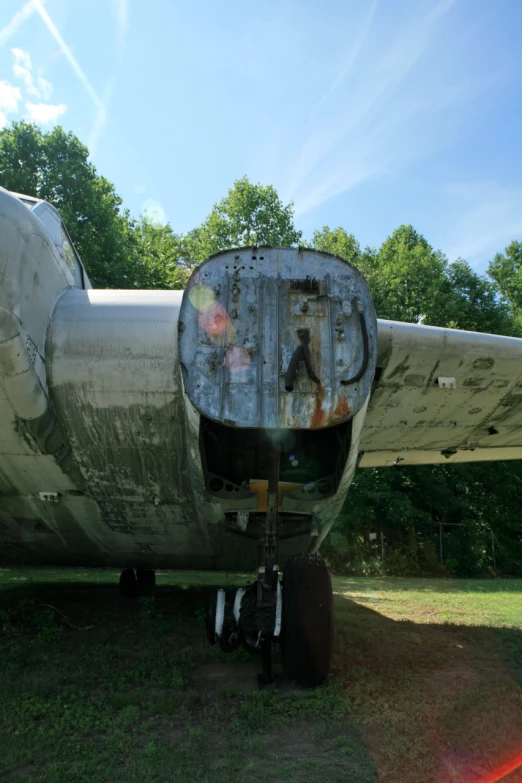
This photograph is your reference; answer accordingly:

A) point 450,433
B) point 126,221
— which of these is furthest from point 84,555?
point 126,221

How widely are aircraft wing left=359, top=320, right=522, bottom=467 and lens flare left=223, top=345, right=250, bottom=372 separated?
1475mm

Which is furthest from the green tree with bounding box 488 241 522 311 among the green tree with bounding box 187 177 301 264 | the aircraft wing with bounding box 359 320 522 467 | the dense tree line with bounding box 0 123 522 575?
the aircraft wing with bounding box 359 320 522 467

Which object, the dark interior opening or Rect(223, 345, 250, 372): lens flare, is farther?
the dark interior opening

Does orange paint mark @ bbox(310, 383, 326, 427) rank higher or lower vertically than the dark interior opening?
higher

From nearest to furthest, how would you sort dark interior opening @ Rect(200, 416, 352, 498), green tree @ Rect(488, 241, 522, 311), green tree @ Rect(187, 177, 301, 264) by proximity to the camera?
1. dark interior opening @ Rect(200, 416, 352, 498)
2. green tree @ Rect(187, 177, 301, 264)
3. green tree @ Rect(488, 241, 522, 311)

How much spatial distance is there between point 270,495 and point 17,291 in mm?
2255

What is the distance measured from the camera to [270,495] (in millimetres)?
4270

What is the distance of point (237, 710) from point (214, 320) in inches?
100

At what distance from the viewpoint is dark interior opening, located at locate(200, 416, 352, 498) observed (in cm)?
426

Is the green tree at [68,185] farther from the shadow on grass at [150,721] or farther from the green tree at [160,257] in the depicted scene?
the shadow on grass at [150,721]

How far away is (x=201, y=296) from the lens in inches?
147

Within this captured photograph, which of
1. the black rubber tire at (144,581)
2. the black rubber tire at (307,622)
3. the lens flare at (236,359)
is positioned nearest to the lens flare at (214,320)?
the lens flare at (236,359)

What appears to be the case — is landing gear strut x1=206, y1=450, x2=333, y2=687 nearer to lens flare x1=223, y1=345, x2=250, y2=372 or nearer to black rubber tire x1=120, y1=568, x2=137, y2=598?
lens flare x1=223, y1=345, x2=250, y2=372

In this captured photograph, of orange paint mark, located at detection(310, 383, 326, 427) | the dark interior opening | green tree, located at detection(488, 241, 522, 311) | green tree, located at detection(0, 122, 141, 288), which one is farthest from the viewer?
green tree, located at detection(488, 241, 522, 311)
